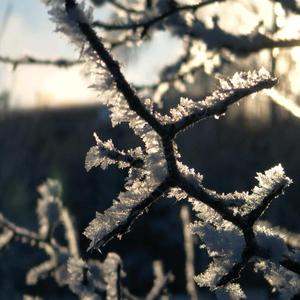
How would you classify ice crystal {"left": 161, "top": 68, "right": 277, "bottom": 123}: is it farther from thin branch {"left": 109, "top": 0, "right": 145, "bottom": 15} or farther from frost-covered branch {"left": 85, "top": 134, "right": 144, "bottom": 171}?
thin branch {"left": 109, "top": 0, "right": 145, "bottom": 15}

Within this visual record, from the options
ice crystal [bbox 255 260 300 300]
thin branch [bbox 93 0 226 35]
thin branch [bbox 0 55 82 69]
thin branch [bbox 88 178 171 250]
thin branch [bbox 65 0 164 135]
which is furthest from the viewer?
thin branch [bbox 93 0 226 35]

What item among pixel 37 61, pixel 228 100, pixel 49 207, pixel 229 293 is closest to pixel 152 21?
pixel 37 61

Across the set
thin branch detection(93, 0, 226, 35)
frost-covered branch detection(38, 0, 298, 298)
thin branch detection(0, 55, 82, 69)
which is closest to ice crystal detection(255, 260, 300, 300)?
frost-covered branch detection(38, 0, 298, 298)

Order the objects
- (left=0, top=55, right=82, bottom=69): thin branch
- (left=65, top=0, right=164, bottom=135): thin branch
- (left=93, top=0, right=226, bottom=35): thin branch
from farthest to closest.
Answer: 1. (left=93, top=0, right=226, bottom=35): thin branch
2. (left=0, top=55, right=82, bottom=69): thin branch
3. (left=65, top=0, right=164, bottom=135): thin branch

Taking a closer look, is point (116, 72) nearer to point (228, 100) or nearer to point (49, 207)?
point (228, 100)

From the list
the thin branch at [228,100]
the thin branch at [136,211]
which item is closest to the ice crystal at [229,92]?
the thin branch at [228,100]

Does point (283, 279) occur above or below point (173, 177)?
below

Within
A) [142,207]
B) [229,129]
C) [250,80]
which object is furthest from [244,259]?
[229,129]

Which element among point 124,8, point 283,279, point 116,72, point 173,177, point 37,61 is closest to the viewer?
point 116,72

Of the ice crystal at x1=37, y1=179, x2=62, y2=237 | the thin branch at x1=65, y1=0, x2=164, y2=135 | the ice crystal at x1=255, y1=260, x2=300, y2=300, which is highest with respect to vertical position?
the ice crystal at x1=37, y1=179, x2=62, y2=237

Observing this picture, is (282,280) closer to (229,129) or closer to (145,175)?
(145,175)

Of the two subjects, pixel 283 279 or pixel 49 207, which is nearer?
pixel 283 279
